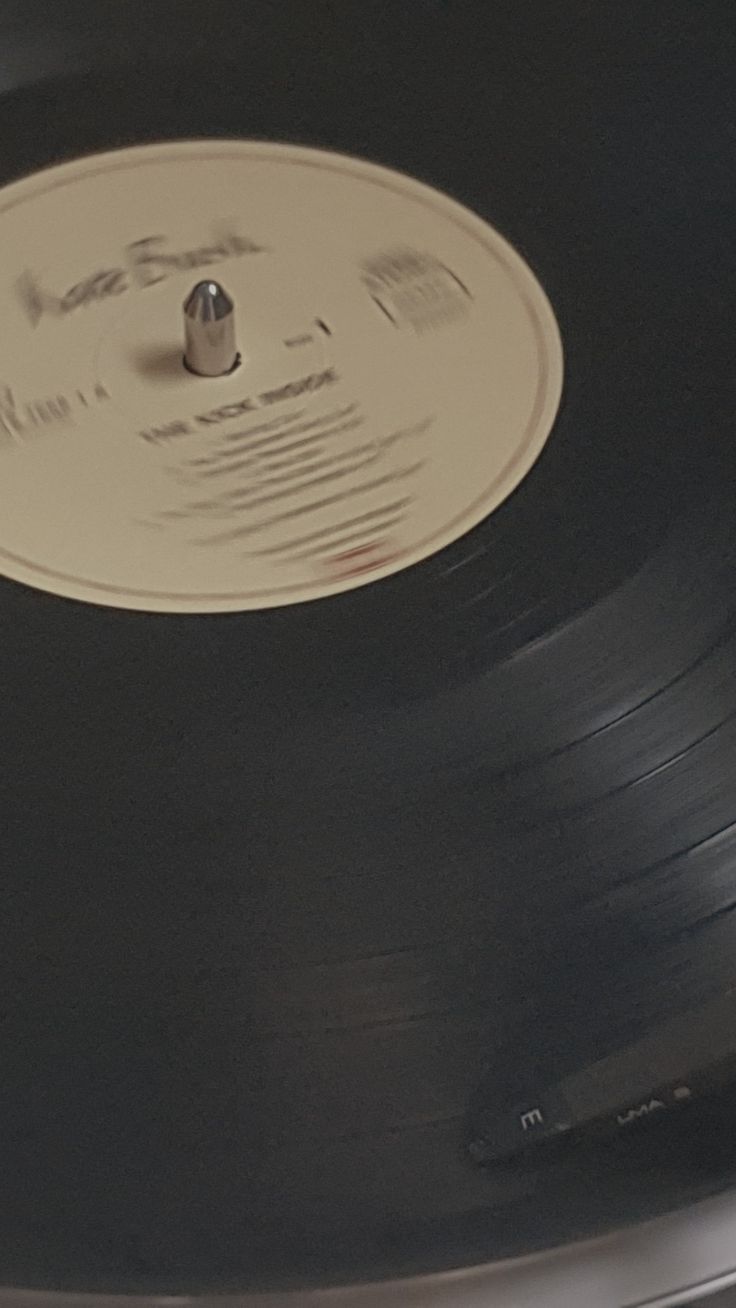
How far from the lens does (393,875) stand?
1.91 ft

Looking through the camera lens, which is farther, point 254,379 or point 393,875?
point 254,379

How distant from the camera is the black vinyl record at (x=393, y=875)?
513 millimetres

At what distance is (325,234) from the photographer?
847 millimetres

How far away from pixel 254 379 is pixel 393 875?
29 centimetres

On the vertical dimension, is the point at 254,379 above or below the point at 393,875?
above

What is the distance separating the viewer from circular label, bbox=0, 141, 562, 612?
0.69 meters

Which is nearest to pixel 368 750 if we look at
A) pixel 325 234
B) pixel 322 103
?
pixel 325 234

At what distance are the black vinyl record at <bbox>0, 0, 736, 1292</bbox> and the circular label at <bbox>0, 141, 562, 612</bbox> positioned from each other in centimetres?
2

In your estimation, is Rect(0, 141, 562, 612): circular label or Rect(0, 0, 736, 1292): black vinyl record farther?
Rect(0, 141, 562, 612): circular label

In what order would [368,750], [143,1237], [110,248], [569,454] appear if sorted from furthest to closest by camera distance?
[110,248] → [569,454] → [368,750] → [143,1237]

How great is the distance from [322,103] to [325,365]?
201 mm

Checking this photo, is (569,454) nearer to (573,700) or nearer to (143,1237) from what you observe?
(573,700)

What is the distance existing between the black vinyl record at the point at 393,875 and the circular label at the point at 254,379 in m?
0.02

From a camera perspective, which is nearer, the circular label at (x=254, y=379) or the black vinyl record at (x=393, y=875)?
the black vinyl record at (x=393, y=875)
